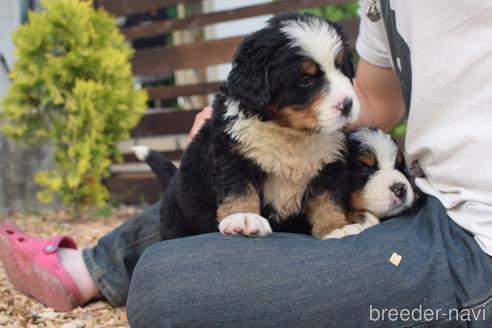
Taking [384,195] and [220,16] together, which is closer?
[384,195]

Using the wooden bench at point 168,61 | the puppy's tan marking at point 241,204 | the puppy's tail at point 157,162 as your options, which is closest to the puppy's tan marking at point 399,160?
the puppy's tan marking at point 241,204

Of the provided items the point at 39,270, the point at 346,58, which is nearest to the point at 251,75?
→ the point at 346,58

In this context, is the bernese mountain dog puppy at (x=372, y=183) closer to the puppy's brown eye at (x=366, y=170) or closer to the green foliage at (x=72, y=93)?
the puppy's brown eye at (x=366, y=170)

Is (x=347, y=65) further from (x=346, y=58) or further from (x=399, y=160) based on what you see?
(x=399, y=160)

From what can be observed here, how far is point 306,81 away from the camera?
1.99 meters

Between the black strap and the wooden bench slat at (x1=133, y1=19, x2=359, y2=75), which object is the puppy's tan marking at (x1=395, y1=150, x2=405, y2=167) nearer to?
the black strap

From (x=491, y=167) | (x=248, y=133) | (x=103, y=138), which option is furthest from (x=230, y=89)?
(x=103, y=138)

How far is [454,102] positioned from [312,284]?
738 mm

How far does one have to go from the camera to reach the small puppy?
7.22ft

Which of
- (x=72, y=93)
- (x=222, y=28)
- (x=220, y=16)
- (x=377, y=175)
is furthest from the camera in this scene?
(x=222, y=28)

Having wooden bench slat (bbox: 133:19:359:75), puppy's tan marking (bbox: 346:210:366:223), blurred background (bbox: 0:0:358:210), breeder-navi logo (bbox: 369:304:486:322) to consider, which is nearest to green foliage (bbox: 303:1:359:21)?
blurred background (bbox: 0:0:358:210)

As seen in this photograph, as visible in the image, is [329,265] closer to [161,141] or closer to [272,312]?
[272,312]

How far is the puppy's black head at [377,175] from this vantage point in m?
2.20

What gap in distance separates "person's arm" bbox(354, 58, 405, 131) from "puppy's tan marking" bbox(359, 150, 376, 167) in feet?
0.96
